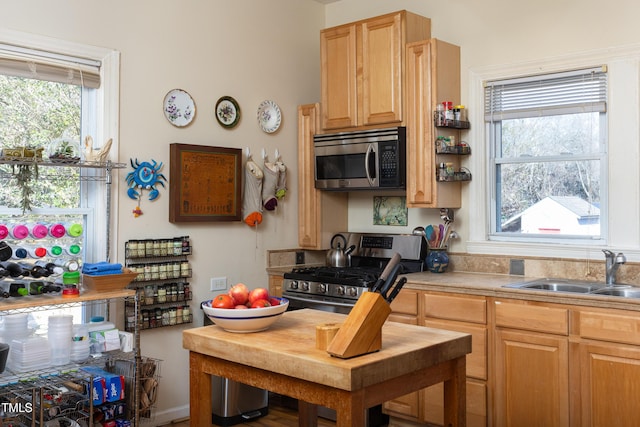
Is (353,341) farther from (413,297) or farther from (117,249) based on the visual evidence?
(117,249)

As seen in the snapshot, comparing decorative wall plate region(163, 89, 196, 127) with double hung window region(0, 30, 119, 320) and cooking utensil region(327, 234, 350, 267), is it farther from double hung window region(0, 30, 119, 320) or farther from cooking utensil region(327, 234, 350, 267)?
cooking utensil region(327, 234, 350, 267)

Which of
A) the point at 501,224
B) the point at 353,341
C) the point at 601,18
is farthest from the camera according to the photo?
the point at 501,224

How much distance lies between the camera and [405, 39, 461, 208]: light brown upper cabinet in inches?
167

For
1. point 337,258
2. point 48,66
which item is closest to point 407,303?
point 337,258

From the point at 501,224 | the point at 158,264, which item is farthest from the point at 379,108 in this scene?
the point at 158,264

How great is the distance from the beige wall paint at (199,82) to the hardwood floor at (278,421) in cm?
40

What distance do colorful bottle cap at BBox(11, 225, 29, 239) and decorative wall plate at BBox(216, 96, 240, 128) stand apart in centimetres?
154

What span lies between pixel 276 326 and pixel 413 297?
1.61m

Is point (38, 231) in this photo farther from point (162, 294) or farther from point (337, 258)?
point (337, 258)

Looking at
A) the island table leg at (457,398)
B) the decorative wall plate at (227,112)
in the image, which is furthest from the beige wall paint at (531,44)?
the island table leg at (457,398)

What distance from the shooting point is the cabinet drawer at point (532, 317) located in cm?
340

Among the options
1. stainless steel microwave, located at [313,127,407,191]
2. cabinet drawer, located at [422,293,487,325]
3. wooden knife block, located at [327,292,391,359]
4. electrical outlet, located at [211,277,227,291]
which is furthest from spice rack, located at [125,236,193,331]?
wooden knife block, located at [327,292,391,359]

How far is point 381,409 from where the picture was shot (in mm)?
4219

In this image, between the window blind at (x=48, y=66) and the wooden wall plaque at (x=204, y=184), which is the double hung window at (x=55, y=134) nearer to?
the window blind at (x=48, y=66)
